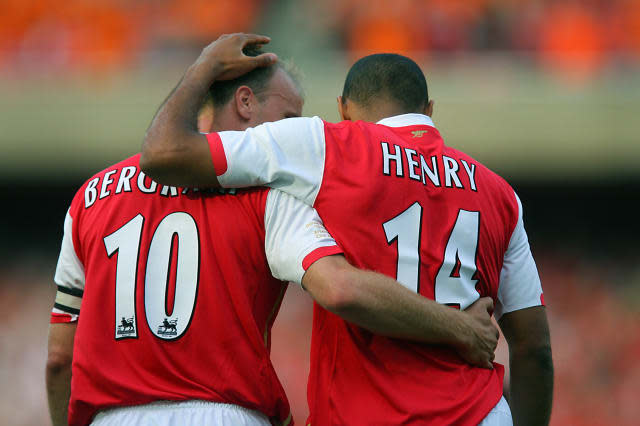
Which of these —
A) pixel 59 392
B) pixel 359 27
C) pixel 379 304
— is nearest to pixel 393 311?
pixel 379 304

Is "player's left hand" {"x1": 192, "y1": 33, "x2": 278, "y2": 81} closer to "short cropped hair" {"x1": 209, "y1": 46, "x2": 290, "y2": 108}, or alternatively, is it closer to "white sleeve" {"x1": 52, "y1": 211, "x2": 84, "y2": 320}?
"short cropped hair" {"x1": 209, "y1": 46, "x2": 290, "y2": 108}

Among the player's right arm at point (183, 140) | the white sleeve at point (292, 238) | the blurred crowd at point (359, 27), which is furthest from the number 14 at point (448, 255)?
the blurred crowd at point (359, 27)

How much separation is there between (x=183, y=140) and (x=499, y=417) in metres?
1.31

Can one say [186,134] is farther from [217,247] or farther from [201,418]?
[201,418]

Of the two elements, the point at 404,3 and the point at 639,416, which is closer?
the point at 639,416

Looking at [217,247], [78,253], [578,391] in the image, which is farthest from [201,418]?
[578,391]

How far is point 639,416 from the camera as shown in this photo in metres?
8.73

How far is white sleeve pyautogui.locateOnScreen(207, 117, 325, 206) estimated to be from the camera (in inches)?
98.2

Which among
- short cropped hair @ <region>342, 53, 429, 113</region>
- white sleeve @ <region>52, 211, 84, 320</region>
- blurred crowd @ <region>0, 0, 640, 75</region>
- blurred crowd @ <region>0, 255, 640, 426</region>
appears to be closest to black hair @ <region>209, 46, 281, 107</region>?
short cropped hair @ <region>342, 53, 429, 113</region>

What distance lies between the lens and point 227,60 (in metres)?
2.79

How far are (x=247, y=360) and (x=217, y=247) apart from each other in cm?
36

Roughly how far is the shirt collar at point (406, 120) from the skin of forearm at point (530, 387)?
903 millimetres

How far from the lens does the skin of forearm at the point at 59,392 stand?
294cm

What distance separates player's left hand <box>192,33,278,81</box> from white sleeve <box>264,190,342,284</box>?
486 mm
